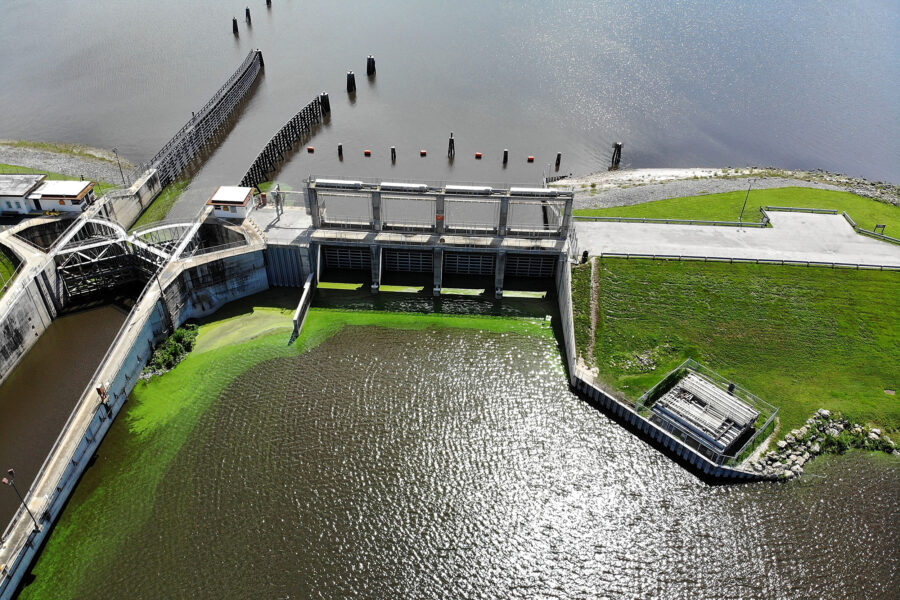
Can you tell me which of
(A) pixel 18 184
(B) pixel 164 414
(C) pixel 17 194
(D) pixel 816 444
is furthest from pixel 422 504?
(A) pixel 18 184

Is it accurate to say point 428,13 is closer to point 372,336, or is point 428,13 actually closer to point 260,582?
point 372,336

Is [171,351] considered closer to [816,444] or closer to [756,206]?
[816,444]

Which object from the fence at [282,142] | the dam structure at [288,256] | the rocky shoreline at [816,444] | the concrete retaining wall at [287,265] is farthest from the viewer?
the fence at [282,142]

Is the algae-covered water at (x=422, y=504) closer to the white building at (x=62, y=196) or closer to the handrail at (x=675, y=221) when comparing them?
the handrail at (x=675, y=221)

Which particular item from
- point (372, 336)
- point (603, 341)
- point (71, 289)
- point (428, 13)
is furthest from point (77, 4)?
point (603, 341)

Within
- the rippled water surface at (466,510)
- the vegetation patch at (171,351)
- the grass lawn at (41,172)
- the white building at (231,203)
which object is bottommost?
the rippled water surface at (466,510)

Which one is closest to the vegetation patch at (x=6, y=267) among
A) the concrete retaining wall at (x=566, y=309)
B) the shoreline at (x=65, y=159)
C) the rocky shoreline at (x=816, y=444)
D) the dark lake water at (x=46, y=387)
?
the dark lake water at (x=46, y=387)
